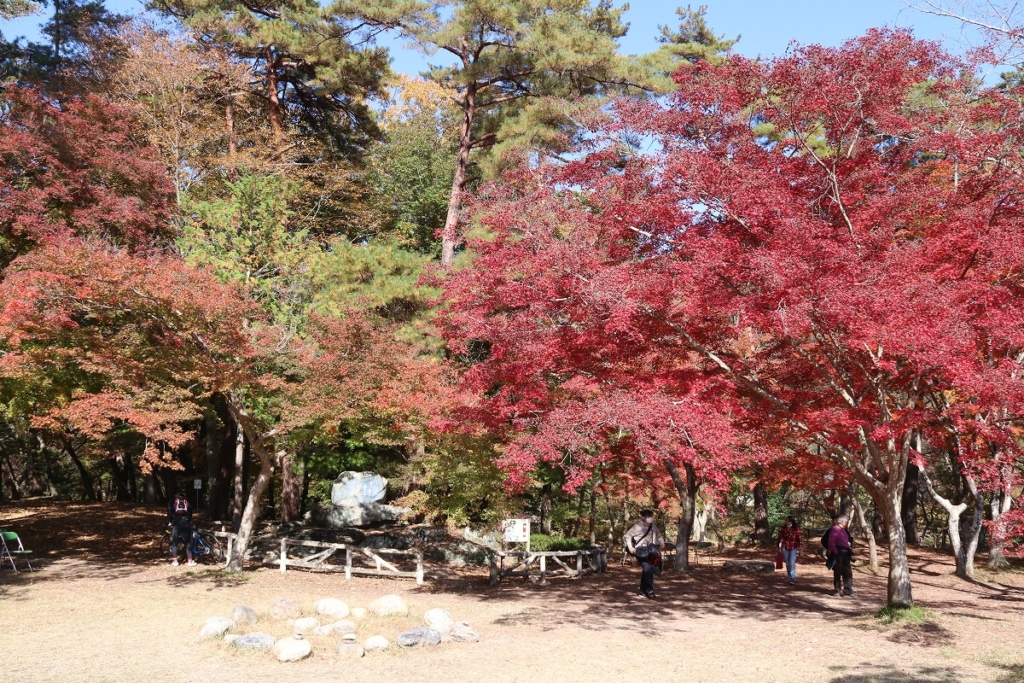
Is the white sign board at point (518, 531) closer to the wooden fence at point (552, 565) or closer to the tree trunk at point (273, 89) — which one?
the wooden fence at point (552, 565)

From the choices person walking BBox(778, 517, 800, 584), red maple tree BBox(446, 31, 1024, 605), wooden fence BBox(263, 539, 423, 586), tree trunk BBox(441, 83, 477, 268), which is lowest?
→ wooden fence BBox(263, 539, 423, 586)

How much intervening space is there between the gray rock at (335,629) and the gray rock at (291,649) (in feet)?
2.37

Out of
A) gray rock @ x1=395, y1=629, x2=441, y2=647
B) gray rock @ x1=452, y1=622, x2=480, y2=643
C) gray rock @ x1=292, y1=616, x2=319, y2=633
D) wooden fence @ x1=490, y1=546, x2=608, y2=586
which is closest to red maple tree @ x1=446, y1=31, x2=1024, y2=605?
gray rock @ x1=452, y1=622, x2=480, y2=643

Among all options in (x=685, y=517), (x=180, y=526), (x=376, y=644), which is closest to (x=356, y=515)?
(x=180, y=526)

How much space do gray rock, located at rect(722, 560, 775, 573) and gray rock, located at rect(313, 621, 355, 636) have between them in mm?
10084

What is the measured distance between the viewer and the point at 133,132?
Answer: 19.4 metres

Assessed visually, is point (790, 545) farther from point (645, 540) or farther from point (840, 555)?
point (645, 540)

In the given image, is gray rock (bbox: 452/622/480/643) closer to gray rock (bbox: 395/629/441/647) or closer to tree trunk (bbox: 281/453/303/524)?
gray rock (bbox: 395/629/441/647)

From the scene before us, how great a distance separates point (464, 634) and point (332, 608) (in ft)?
7.54

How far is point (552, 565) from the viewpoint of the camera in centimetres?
1647

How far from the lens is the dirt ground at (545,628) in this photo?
7246mm

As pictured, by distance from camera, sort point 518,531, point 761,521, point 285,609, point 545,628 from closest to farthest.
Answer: point 545,628
point 285,609
point 518,531
point 761,521


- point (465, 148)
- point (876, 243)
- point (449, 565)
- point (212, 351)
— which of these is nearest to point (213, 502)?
point (449, 565)

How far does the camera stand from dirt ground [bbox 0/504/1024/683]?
725cm
